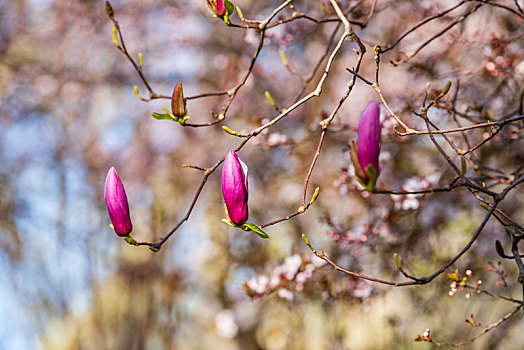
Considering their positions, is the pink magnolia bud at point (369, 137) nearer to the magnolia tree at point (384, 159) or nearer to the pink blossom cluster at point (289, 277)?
the magnolia tree at point (384, 159)

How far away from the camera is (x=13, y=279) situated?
3506mm

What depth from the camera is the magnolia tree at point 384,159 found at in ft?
2.73

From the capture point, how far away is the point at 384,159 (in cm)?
184

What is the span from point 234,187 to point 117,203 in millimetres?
195

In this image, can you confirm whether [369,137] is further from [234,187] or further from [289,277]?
[289,277]

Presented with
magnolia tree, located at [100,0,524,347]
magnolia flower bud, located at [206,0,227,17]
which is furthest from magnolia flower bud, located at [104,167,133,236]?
magnolia flower bud, located at [206,0,227,17]

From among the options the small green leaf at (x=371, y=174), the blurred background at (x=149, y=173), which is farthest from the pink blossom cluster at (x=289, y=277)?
the small green leaf at (x=371, y=174)

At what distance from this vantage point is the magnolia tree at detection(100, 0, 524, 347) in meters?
0.83

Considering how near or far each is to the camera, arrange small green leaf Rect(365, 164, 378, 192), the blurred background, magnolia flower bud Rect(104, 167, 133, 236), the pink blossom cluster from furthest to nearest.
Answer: the blurred background
the pink blossom cluster
magnolia flower bud Rect(104, 167, 133, 236)
small green leaf Rect(365, 164, 378, 192)

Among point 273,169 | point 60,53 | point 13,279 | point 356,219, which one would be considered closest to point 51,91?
point 60,53

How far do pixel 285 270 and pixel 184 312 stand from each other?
2.02 metres

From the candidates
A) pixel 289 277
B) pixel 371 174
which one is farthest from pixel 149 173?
pixel 371 174

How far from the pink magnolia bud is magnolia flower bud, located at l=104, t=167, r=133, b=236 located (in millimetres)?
363

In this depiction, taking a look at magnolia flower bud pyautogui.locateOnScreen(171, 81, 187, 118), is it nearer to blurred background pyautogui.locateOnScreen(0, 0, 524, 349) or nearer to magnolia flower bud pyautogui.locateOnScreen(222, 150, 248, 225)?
Result: magnolia flower bud pyautogui.locateOnScreen(222, 150, 248, 225)
